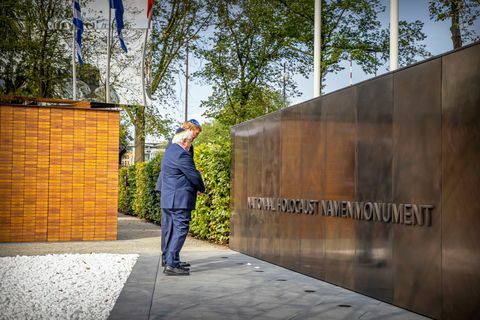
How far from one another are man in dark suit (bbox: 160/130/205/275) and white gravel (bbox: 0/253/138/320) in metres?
0.71

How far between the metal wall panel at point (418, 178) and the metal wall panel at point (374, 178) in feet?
0.49

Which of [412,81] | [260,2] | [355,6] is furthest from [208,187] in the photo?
[260,2]

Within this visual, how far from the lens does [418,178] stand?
19.0 ft

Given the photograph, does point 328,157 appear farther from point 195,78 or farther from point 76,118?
point 195,78

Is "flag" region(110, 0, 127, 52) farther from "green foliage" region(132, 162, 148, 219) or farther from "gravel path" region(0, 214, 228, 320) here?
"gravel path" region(0, 214, 228, 320)

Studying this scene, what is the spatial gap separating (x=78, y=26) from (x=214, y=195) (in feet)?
24.5

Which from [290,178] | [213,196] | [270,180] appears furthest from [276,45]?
[290,178]

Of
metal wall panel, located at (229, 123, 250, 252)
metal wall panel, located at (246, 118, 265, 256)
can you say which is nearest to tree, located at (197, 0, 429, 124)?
metal wall panel, located at (229, 123, 250, 252)

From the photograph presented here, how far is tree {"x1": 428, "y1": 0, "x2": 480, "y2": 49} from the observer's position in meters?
12.1

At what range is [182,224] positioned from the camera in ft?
27.6

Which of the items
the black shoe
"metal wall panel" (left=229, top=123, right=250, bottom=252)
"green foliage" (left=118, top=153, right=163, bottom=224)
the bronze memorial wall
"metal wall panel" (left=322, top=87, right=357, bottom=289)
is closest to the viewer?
the bronze memorial wall

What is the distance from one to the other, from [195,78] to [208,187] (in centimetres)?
1843

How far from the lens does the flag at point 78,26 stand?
17234mm

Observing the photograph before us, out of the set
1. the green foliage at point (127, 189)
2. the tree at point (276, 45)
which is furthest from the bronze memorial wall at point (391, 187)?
the green foliage at point (127, 189)
